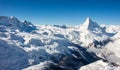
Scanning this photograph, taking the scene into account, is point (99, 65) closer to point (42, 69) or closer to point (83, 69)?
point (83, 69)

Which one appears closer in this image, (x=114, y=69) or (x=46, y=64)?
(x=114, y=69)

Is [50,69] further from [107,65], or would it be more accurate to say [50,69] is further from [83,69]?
[107,65]

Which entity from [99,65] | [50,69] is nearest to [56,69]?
[50,69]

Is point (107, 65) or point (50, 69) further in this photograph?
point (50, 69)

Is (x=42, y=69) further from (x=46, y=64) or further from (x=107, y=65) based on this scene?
(x=107, y=65)

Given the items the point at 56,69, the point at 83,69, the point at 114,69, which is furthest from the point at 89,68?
the point at 56,69

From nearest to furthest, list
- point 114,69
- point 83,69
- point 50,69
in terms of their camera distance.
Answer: point 114,69 → point 83,69 → point 50,69

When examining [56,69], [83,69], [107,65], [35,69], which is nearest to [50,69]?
→ [56,69]

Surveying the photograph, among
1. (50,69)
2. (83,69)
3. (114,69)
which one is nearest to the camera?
(114,69)
